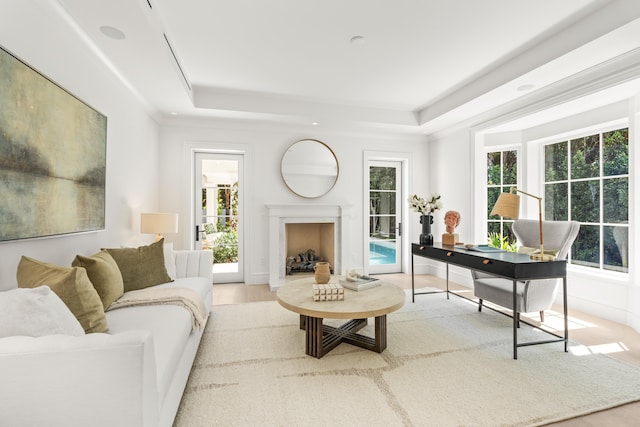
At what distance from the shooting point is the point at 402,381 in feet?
6.78

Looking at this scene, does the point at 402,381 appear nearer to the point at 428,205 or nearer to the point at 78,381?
the point at 78,381

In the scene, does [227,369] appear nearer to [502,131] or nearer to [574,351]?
[574,351]

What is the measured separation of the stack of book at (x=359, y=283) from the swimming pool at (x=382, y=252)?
8.44ft

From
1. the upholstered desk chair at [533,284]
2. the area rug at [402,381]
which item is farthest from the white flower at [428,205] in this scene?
the area rug at [402,381]

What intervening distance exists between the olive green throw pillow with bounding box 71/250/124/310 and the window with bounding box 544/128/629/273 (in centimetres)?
469

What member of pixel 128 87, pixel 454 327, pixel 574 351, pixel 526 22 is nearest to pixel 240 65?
pixel 128 87

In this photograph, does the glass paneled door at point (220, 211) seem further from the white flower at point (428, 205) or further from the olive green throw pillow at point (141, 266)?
the white flower at point (428, 205)

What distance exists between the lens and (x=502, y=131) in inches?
171

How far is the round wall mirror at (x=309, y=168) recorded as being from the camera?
486 centimetres

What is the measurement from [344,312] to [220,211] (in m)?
3.17

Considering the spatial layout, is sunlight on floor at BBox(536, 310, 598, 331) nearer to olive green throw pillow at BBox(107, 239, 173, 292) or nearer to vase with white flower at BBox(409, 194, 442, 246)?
vase with white flower at BBox(409, 194, 442, 246)

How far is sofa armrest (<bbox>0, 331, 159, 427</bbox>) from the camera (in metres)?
1.03

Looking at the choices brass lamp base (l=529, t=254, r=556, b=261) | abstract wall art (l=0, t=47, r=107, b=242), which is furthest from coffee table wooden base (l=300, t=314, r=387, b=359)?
abstract wall art (l=0, t=47, r=107, b=242)

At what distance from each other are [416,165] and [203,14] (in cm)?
403
